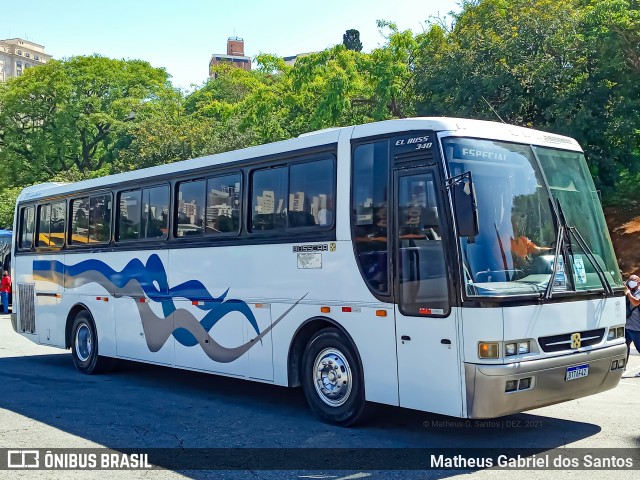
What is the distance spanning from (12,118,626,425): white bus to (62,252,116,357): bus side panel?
169 cm

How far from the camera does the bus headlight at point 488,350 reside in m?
6.88

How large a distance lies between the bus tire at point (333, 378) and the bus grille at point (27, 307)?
808 cm

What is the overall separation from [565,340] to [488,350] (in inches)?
41.4

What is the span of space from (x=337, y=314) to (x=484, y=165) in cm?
232

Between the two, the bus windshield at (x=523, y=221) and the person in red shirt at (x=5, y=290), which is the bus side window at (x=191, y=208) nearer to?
the bus windshield at (x=523, y=221)

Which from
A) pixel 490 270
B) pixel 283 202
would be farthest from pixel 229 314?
pixel 490 270

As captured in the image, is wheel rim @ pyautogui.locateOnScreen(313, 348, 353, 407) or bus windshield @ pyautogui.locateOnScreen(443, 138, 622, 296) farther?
wheel rim @ pyautogui.locateOnScreen(313, 348, 353, 407)

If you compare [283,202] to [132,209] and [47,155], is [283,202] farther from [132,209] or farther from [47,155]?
[47,155]

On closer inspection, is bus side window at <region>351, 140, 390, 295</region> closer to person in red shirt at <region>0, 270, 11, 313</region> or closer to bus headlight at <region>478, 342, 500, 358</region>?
bus headlight at <region>478, 342, 500, 358</region>

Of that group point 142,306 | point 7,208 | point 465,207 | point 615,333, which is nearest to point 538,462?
point 615,333

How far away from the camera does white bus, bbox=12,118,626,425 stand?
7059 millimetres

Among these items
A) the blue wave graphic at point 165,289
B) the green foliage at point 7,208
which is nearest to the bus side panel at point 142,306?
the blue wave graphic at point 165,289

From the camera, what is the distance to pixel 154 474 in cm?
668

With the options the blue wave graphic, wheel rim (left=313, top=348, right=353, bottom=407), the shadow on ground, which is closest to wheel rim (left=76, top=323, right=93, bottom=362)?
the blue wave graphic
